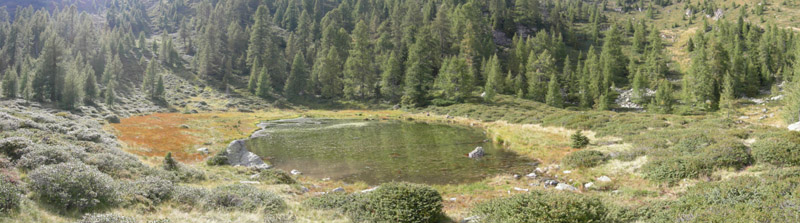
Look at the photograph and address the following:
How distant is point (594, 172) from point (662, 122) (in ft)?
60.3

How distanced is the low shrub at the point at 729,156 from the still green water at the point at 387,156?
993cm

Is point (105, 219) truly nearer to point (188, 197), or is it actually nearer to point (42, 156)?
point (188, 197)

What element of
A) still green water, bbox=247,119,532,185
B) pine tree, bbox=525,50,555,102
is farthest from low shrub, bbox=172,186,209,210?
pine tree, bbox=525,50,555,102

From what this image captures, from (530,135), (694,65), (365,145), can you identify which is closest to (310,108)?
(365,145)

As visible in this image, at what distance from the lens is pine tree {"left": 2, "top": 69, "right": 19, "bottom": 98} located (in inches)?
3017

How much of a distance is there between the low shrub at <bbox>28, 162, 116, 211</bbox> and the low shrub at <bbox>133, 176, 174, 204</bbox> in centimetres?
114

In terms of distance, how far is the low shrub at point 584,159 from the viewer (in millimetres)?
21984

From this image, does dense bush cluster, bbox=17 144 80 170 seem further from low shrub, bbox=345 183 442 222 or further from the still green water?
the still green water

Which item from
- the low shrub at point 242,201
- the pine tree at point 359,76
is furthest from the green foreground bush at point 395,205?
the pine tree at point 359,76

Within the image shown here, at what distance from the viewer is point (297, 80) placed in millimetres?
102750

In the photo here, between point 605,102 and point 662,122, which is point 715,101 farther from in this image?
point 662,122

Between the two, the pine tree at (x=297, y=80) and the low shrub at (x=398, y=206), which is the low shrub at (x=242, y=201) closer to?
the low shrub at (x=398, y=206)

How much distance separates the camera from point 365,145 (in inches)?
1395

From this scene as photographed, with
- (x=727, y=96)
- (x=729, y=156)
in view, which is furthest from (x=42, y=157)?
(x=727, y=96)
